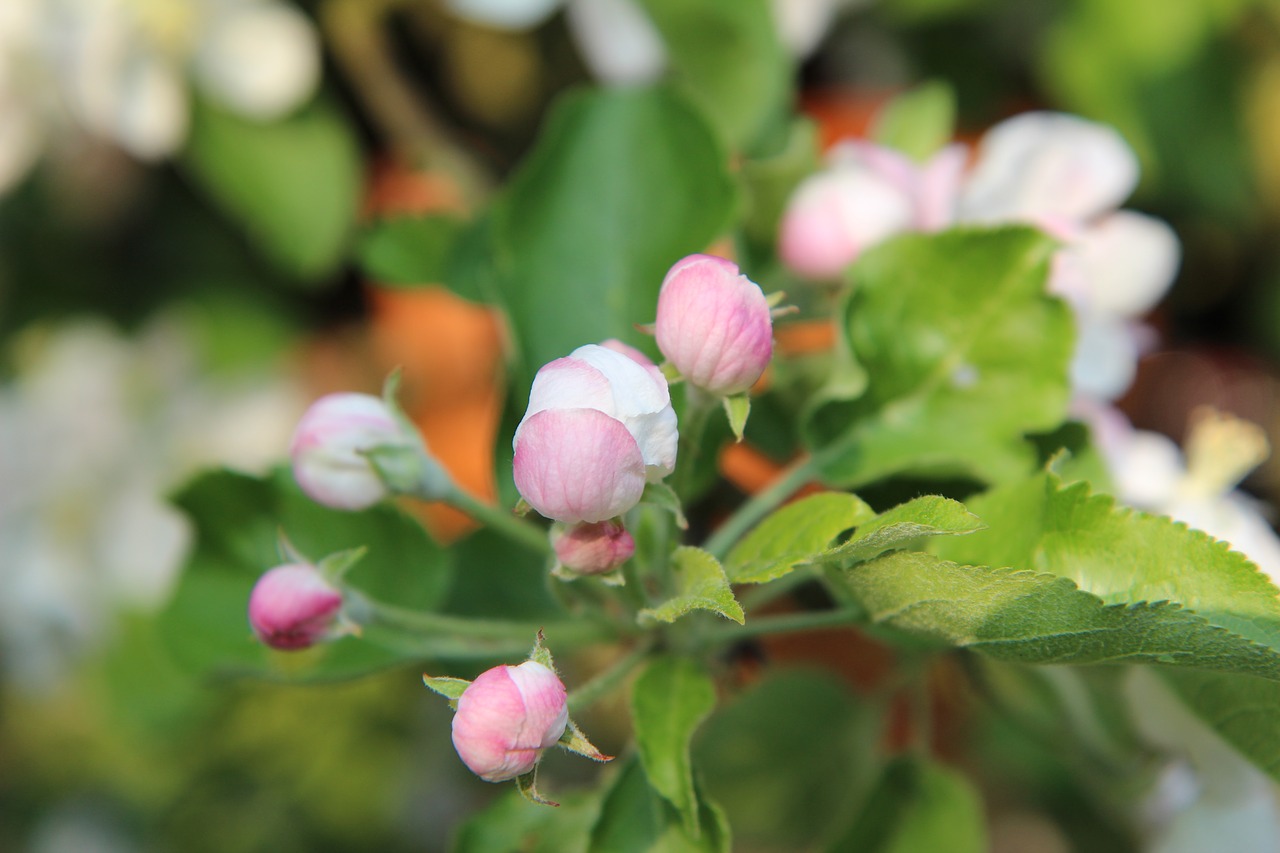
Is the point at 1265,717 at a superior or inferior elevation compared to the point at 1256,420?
superior

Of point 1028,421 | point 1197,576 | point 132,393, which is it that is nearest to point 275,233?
point 132,393

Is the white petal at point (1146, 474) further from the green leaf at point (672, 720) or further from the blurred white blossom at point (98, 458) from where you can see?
the blurred white blossom at point (98, 458)

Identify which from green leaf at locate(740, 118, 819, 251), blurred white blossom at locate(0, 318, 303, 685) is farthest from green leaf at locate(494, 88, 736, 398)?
blurred white blossom at locate(0, 318, 303, 685)

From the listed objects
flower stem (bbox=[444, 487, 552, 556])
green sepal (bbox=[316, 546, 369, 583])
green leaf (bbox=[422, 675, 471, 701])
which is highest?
green leaf (bbox=[422, 675, 471, 701])

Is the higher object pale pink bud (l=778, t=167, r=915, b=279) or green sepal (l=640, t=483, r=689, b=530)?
pale pink bud (l=778, t=167, r=915, b=279)

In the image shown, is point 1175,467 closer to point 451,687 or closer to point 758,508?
point 758,508

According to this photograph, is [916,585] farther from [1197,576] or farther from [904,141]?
[904,141]

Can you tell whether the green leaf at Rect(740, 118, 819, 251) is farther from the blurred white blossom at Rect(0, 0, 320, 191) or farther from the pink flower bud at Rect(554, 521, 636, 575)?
the blurred white blossom at Rect(0, 0, 320, 191)
